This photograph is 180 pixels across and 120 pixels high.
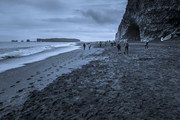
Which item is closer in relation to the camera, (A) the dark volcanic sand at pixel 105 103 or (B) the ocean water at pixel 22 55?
(A) the dark volcanic sand at pixel 105 103

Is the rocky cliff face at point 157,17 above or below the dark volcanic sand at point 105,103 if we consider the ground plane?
above

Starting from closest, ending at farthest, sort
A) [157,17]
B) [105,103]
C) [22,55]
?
1. [105,103]
2. [22,55]
3. [157,17]

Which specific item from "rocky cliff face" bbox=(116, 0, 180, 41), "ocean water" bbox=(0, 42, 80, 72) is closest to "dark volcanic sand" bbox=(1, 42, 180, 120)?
"ocean water" bbox=(0, 42, 80, 72)

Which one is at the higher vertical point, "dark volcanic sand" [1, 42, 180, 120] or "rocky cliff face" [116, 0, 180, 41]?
"rocky cliff face" [116, 0, 180, 41]

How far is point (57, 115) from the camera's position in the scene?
421cm

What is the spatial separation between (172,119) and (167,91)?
2304mm

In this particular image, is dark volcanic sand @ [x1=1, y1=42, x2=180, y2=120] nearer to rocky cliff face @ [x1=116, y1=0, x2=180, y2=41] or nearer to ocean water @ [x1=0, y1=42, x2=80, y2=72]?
ocean water @ [x1=0, y1=42, x2=80, y2=72]

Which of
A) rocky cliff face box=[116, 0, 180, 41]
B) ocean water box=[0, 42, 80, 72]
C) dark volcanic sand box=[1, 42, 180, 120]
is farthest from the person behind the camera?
rocky cliff face box=[116, 0, 180, 41]

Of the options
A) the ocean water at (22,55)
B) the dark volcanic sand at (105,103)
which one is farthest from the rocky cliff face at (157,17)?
the dark volcanic sand at (105,103)

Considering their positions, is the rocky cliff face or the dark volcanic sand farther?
the rocky cliff face

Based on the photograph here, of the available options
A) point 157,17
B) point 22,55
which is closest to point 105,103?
point 22,55

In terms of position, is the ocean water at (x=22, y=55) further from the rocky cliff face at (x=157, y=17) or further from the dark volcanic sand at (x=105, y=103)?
the rocky cliff face at (x=157, y=17)

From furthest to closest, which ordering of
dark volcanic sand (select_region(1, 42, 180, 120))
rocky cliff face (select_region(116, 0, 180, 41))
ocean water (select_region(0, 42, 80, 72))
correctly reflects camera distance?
rocky cliff face (select_region(116, 0, 180, 41)), ocean water (select_region(0, 42, 80, 72)), dark volcanic sand (select_region(1, 42, 180, 120))

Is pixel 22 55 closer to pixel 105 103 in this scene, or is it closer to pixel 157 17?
pixel 105 103
